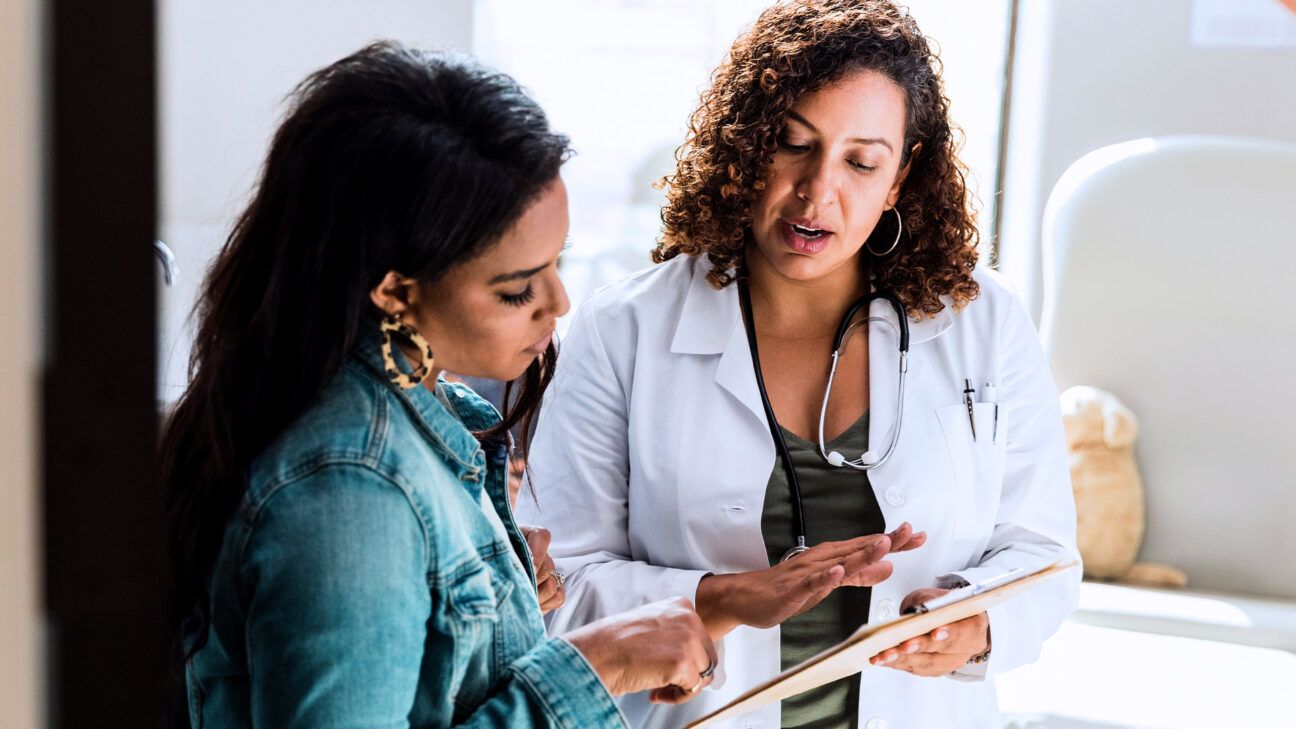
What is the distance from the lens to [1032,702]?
1.92 metres

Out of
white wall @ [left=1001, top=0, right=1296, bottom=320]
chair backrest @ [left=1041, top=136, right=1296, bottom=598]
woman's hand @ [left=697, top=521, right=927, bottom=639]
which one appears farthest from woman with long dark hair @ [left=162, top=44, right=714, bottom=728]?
white wall @ [left=1001, top=0, right=1296, bottom=320]

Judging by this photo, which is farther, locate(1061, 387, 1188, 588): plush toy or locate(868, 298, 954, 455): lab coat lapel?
locate(1061, 387, 1188, 588): plush toy

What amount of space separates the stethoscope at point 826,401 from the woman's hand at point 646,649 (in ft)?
1.23

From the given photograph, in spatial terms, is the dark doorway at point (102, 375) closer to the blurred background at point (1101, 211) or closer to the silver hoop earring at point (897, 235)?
the blurred background at point (1101, 211)

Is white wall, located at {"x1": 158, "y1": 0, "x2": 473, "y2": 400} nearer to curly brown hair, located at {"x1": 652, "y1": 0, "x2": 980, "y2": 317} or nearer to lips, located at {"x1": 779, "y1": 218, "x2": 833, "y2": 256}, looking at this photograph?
curly brown hair, located at {"x1": 652, "y1": 0, "x2": 980, "y2": 317}

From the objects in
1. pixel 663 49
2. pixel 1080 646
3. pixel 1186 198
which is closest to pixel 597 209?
pixel 663 49

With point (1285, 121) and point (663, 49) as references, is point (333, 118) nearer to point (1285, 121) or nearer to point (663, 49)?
point (1285, 121)

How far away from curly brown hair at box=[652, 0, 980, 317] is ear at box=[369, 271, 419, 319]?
0.70 meters

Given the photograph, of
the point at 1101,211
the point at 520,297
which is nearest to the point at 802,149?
the point at 520,297

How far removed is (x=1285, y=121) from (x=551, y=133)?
2.65 meters

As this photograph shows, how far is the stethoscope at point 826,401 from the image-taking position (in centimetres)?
137

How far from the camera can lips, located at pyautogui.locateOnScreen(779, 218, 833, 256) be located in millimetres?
1399

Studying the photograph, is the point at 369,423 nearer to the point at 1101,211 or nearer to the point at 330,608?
the point at 330,608

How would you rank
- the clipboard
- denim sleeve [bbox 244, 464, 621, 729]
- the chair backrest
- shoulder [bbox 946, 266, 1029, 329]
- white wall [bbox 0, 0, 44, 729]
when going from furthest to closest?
1. the chair backrest
2. shoulder [bbox 946, 266, 1029, 329]
3. the clipboard
4. denim sleeve [bbox 244, 464, 621, 729]
5. white wall [bbox 0, 0, 44, 729]
